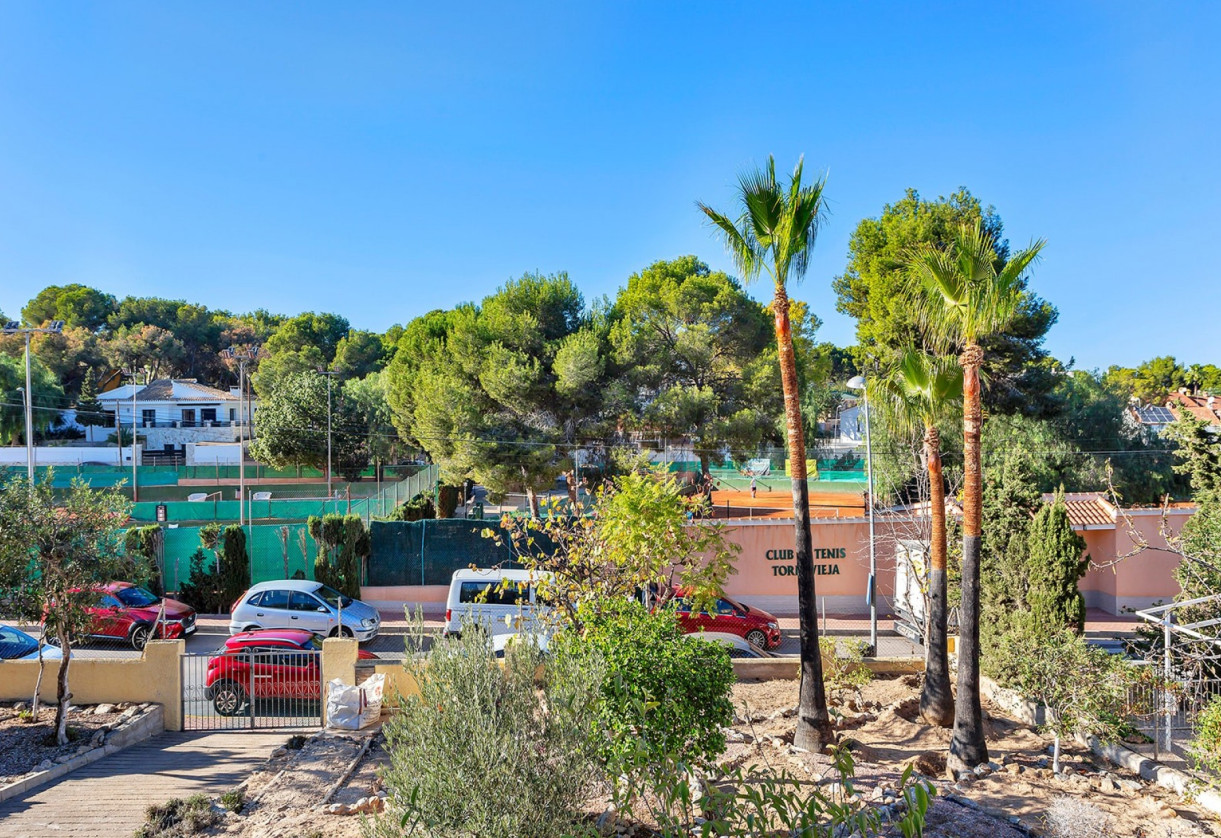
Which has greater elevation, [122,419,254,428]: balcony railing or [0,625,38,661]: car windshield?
[122,419,254,428]: balcony railing

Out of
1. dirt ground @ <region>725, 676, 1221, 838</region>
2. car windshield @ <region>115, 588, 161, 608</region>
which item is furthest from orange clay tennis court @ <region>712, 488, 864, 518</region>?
car windshield @ <region>115, 588, 161, 608</region>

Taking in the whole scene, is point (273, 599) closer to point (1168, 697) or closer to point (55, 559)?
point (55, 559)

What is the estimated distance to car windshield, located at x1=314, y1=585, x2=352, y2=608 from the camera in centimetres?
1814

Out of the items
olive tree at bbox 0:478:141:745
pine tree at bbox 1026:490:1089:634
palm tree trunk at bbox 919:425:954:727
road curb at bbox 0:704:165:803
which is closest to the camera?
road curb at bbox 0:704:165:803

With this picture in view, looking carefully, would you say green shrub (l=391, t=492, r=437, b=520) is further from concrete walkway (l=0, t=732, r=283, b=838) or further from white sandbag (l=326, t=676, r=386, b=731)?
white sandbag (l=326, t=676, r=386, b=731)

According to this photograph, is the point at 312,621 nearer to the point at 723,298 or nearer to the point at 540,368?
the point at 540,368

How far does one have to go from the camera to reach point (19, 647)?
15344 mm

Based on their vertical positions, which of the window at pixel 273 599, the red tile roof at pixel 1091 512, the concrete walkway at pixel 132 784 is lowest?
the concrete walkway at pixel 132 784

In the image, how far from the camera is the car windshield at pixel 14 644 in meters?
15.1

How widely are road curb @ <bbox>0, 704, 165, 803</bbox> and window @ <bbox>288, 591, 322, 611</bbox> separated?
4.88 m

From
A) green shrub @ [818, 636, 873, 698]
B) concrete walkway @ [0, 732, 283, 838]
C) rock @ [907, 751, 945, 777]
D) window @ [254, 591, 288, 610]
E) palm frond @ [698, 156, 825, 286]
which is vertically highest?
palm frond @ [698, 156, 825, 286]

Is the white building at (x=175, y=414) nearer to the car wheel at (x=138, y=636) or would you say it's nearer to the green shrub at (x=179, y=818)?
the car wheel at (x=138, y=636)

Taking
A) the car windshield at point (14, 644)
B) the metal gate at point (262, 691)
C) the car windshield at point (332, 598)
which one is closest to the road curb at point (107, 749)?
the metal gate at point (262, 691)

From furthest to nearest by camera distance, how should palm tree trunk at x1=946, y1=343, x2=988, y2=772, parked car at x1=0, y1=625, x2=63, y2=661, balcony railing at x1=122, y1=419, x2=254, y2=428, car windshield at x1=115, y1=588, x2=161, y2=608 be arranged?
balcony railing at x1=122, y1=419, x2=254, y2=428, car windshield at x1=115, y1=588, x2=161, y2=608, parked car at x1=0, y1=625, x2=63, y2=661, palm tree trunk at x1=946, y1=343, x2=988, y2=772
